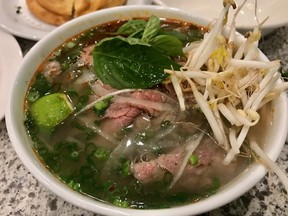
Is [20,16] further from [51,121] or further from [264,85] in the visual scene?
[264,85]

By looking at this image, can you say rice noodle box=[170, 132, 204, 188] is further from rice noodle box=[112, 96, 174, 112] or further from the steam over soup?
rice noodle box=[112, 96, 174, 112]

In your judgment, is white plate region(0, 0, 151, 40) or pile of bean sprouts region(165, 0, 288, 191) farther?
white plate region(0, 0, 151, 40)

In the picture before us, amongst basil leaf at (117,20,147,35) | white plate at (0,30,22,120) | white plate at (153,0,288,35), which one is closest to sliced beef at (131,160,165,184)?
basil leaf at (117,20,147,35)

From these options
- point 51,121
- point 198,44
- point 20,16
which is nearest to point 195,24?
point 198,44

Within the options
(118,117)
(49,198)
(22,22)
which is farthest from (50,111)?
(22,22)

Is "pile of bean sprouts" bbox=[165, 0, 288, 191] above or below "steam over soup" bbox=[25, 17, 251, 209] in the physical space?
above

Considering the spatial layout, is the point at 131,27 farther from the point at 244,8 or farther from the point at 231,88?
the point at 244,8
